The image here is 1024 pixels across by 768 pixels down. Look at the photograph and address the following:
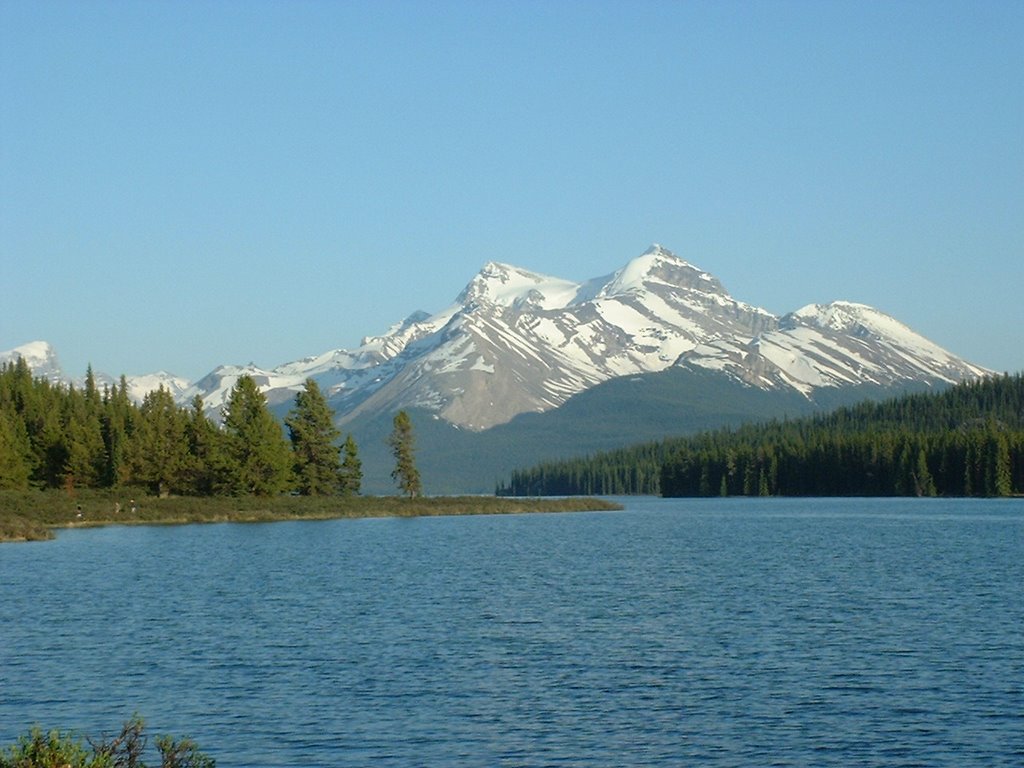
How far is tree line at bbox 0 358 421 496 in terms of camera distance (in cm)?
14362

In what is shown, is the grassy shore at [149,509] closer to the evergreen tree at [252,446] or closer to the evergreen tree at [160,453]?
the evergreen tree at [252,446]

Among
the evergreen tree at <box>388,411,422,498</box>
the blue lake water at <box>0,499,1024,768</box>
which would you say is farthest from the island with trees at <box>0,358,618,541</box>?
the blue lake water at <box>0,499,1024,768</box>

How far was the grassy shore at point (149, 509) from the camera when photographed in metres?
120

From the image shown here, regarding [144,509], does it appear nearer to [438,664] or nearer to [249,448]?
[249,448]

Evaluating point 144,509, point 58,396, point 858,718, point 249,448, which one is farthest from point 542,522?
point 858,718

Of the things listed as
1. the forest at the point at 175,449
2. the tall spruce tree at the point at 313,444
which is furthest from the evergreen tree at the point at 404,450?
the forest at the point at 175,449

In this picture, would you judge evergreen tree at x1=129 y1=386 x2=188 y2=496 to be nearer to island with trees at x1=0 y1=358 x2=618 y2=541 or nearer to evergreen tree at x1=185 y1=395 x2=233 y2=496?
island with trees at x1=0 y1=358 x2=618 y2=541

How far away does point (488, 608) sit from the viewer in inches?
2264

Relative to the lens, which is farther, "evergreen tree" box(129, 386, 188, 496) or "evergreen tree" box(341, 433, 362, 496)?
"evergreen tree" box(341, 433, 362, 496)

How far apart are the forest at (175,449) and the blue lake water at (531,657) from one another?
189 ft

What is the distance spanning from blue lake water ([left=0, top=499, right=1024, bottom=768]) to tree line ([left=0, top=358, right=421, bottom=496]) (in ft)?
189

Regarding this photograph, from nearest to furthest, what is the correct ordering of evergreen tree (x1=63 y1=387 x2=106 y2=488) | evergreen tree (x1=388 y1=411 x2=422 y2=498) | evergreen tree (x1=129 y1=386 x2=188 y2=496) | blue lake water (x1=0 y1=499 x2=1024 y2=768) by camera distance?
blue lake water (x1=0 y1=499 x2=1024 y2=768)
evergreen tree (x1=63 y1=387 x2=106 y2=488)
evergreen tree (x1=129 y1=386 x2=188 y2=496)
evergreen tree (x1=388 y1=411 x2=422 y2=498)

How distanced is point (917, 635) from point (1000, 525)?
83617mm

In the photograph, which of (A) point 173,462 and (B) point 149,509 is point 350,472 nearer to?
(A) point 173,462
